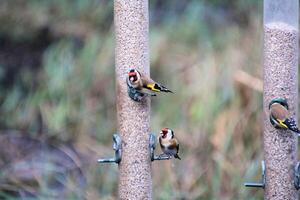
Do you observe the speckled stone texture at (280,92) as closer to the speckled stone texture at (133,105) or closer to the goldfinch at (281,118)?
the goldfinch at (281,118)

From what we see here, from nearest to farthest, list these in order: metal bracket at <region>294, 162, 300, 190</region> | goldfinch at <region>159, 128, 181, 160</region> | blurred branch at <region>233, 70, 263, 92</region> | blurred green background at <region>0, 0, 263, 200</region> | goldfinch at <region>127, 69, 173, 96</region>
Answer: goldfinch at <region>127, 69, 173, 96</region> < goldfinch at <region>159, 128, 181, 160</region> < metal bracket at <region>294, 162, 300, 190</region> < blurred green background at <region>0, 0, 263, 200</region> < blurred branch at <region>233, 70, 263, 92</region>

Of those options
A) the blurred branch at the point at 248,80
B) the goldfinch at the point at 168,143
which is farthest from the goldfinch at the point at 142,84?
the blurred branch at the point at 248,80

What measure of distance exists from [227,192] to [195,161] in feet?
2.24

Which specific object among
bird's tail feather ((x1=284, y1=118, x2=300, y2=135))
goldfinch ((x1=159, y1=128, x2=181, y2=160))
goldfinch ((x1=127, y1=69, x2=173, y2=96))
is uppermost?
goldfinch ((x1=127, y1=69, x2=173, y2=96))

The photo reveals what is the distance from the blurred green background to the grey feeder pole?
145 cm

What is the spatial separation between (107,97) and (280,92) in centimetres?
393

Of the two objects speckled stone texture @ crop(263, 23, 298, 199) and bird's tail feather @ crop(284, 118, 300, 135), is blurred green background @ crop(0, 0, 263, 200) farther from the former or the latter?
bird's tail feather @ crop(284, 118, 300, 135)

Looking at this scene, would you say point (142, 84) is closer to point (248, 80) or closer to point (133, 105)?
point (133, 105)

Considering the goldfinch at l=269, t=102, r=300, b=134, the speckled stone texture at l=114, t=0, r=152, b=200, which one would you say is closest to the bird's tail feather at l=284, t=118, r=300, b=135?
the goldfinch at l=269, t=102, r=300, b=134

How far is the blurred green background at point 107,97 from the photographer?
Answer: 6457 millimetres

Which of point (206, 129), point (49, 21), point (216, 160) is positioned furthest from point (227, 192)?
point (49, 21)

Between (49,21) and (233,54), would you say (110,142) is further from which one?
(49,21)

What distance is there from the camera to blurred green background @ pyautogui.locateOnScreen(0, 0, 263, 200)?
646cm

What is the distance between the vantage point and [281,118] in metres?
4.45
